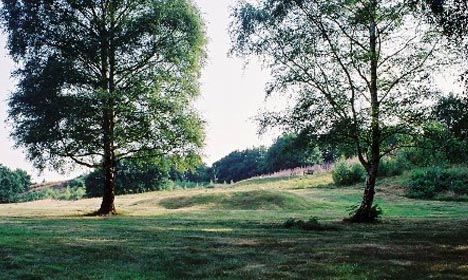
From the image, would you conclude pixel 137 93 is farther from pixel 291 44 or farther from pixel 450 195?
pixel 450 195

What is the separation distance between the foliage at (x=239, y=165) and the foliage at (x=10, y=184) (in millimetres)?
56300

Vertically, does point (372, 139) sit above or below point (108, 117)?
below

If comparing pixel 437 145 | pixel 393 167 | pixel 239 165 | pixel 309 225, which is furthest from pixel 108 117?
pixel 239 165

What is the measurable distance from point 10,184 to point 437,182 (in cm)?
6366

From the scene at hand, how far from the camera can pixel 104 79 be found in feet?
90.0

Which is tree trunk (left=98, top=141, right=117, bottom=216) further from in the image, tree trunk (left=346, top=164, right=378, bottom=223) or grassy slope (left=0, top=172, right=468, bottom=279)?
tree trunk (left=346, top=164, right=378, bottom=223)

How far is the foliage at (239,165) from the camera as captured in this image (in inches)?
5012

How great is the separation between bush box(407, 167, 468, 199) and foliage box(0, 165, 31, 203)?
57407 millimetres

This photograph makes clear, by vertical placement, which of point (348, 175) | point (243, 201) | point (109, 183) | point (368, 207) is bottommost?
point (368, 207)

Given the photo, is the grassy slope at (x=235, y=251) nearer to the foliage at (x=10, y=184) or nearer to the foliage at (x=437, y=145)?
the foliage at (x=437, y=145)

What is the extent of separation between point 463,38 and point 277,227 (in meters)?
10.1

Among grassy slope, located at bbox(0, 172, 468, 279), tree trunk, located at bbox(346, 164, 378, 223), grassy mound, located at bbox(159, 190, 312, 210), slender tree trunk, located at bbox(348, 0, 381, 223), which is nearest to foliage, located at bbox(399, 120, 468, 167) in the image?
slender tree trunk, located at bbox(348, 0, 381, 223)

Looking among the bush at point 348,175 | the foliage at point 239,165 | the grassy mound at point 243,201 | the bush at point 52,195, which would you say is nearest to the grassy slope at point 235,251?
the grassy mound at point 243,201

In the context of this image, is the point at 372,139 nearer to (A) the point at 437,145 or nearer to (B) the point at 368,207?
(A) the point at 437,145
